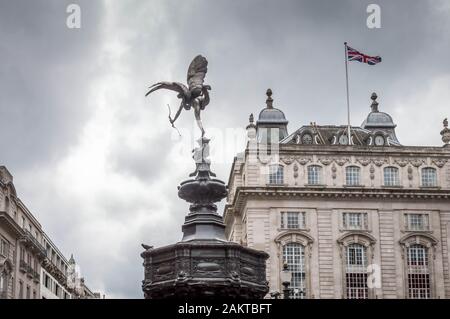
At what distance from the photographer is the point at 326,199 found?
72562 mm

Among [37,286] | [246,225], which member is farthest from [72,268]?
[246,225]

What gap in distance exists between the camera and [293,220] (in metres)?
71.8

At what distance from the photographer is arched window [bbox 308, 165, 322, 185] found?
73300mm

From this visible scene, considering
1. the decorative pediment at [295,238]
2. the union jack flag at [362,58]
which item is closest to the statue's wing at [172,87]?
the decorative pediment at [295,238]

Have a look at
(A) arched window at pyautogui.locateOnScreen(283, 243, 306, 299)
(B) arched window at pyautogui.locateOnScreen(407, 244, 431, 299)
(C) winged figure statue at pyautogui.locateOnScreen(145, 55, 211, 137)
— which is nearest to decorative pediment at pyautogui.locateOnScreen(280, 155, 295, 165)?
(A) arched window at pyautogui.locateOnScreen(283, 243, 306, 299)

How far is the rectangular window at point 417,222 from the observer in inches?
2884

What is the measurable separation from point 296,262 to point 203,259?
56.3 metres

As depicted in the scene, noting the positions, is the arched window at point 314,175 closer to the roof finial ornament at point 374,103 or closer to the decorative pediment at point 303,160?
the decorative pediment at point 303,160

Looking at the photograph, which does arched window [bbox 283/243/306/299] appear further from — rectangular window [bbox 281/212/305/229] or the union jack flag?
the union jack flag

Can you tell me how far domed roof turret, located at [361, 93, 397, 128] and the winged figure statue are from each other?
71.6 metres
